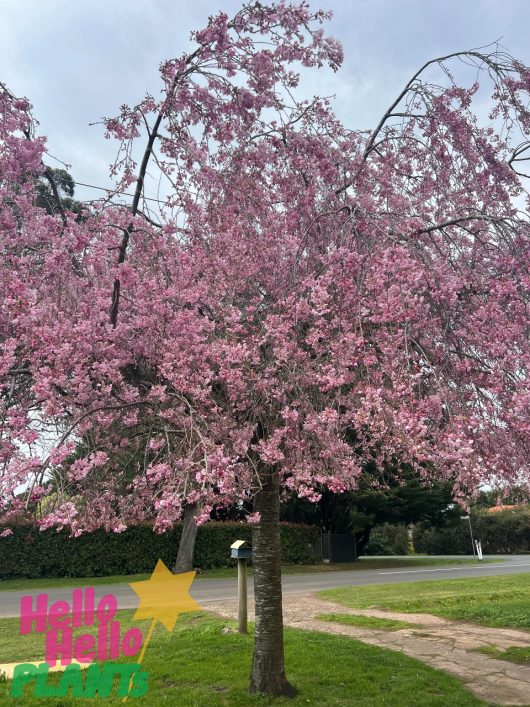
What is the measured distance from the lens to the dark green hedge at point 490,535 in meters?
40.2

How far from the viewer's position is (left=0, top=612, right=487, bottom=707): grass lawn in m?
5.46

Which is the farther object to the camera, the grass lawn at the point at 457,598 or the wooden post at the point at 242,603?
the grass lawn at the point at 457,598

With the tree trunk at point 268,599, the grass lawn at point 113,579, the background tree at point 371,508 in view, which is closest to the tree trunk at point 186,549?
the grass lawn at point 113,579

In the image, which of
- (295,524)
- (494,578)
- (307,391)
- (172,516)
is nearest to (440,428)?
(307,391)

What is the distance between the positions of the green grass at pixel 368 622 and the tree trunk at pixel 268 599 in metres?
4.38

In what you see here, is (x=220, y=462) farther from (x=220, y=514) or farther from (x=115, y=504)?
(x=220, y=514)

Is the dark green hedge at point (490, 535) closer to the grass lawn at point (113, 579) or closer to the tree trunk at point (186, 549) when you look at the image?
the grass lawn at point (113, 579)

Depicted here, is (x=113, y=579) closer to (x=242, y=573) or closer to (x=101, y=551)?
(x=101, y=551)

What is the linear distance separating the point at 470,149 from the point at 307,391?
116 inches

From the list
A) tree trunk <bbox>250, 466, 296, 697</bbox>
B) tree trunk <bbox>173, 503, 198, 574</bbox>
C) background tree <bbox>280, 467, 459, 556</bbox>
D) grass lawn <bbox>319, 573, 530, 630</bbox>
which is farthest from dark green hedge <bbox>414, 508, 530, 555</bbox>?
tree trunk <bbox>250, 466, 296, 697</bbox>

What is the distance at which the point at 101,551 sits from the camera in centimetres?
1898

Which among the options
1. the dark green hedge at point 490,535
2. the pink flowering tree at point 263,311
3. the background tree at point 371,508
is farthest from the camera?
the dark green hedge at point 490,535

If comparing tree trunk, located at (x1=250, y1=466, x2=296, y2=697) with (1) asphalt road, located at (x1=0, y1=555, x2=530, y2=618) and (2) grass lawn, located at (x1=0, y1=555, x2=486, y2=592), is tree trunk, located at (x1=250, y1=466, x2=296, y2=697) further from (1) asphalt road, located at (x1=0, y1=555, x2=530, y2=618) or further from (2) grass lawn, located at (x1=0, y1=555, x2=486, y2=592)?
(2) grass lawn, located at (x1=0, y1=555, x2=486, y2=592)

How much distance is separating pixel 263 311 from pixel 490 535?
4032 cm
